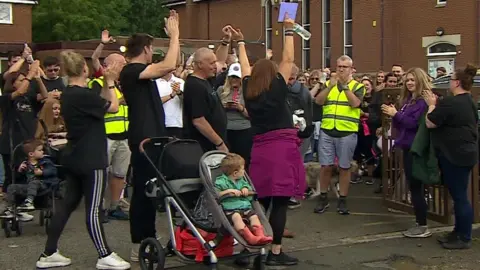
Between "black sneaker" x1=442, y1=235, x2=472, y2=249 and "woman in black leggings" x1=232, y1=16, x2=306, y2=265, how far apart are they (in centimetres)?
181

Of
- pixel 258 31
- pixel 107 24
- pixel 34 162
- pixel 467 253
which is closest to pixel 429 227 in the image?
pixel 467 253

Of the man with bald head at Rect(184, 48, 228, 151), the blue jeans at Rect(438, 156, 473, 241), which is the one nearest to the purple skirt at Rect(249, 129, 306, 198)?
the man with bald head at Rect(184, 48, 228, 151)

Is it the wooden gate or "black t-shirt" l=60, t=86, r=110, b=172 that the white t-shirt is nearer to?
"black t-shirt" l=60, t=86, r=110, b=172

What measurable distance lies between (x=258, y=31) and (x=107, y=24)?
1001 centimetres

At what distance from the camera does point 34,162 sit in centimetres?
809

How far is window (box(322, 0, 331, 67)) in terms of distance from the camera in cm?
3262

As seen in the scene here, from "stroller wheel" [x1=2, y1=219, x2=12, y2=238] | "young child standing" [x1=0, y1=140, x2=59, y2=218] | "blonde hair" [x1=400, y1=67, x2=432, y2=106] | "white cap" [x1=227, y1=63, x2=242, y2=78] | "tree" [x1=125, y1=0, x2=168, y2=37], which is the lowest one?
"stroller wheel" [x1=2, y1=219, x2=12, y2=238]

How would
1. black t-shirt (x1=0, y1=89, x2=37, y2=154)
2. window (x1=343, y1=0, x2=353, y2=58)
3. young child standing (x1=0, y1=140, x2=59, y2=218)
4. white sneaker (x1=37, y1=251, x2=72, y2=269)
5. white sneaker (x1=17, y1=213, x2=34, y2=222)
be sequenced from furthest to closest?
window (x1=343, y1=0, x2=353, y2=58)
black t-shirt (x1=0, y1=89, x2=37, y2=154)
white sneaker (x1=17, y1=213, x2=34, y2=222)
young child standing (x1=0, y1=140, x2=59, y2=218)
white sneaker (x1=37, y1=251, x2=72, y2=269)

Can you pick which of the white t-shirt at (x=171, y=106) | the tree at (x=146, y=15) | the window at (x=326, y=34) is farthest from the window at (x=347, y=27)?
the white t-shirt at (x=171, y=106)

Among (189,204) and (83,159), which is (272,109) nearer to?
(189,204)

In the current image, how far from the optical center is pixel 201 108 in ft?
22.3

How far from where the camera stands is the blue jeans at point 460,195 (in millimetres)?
7621

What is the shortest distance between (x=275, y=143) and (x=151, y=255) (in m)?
1.57

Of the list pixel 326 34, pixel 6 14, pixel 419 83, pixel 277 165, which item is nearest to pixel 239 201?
pixel 277 165
